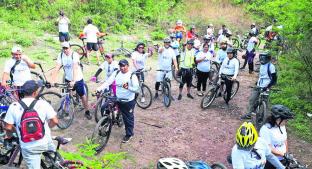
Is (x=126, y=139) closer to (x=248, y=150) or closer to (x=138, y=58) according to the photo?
(x=138, y=58)

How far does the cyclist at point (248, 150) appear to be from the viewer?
5012mm

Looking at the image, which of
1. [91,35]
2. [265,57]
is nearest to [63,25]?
[91,35]

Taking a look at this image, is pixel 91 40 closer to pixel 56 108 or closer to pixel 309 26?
pixel 56 108

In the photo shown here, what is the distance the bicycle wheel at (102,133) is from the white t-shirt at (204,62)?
4763 millimetres

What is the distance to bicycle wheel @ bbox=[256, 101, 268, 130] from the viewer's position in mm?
10211

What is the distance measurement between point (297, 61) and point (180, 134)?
486cm

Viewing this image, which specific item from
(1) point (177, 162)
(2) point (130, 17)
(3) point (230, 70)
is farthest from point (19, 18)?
(1) point (177, 162)

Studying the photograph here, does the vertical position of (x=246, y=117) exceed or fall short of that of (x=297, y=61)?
it falls short

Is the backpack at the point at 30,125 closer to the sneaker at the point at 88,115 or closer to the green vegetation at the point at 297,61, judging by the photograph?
the sneaker at the point at 88,115

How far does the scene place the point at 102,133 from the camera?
848 centimetres

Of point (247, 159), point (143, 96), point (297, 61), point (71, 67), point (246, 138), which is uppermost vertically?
point (297, 61)

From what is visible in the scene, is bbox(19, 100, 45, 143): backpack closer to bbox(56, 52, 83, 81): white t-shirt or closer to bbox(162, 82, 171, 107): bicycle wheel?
bbox(56, 52, 83, 81): white t-shirt

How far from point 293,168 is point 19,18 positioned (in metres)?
18.1

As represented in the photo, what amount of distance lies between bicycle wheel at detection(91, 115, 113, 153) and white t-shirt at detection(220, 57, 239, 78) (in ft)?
14.7
